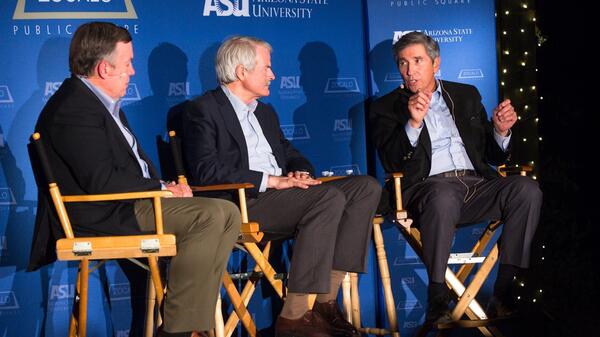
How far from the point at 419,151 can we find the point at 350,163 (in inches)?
28.9

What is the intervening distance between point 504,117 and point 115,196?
6.97 feet

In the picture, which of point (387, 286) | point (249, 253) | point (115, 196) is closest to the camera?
point (115, 196)

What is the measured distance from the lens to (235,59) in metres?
4.70

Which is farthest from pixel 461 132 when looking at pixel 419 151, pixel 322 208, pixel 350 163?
pixel 322 208

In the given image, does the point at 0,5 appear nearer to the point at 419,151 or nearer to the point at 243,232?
the point at 243,232

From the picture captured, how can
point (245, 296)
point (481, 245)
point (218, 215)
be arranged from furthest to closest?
point (481, 245)
point (245, 296)
point (218, 215)

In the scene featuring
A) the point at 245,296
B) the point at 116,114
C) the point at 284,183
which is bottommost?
the point at 245,296

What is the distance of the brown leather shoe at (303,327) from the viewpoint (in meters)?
4.32

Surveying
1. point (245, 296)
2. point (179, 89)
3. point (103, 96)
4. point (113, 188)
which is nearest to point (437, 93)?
point (179, 89)

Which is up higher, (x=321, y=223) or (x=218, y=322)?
(x=321, y=223)

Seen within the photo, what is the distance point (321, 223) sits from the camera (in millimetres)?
4340

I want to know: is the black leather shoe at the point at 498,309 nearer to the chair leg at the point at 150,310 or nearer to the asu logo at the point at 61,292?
the chair leg at the point at 150,310

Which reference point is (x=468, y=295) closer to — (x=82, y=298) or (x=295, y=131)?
(x=295, y=131)

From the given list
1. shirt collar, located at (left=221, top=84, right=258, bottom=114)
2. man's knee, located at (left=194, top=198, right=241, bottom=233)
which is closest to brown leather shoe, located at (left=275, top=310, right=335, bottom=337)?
man's knee, located at (left=194, top=198, right=241, bottom=233)
